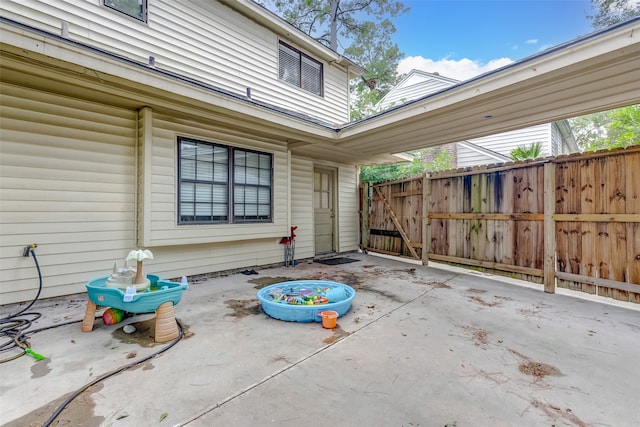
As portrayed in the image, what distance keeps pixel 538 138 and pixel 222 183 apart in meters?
10.7

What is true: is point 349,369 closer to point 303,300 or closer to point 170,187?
point 303,300

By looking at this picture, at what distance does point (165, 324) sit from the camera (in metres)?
2.44

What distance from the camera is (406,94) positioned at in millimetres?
12773

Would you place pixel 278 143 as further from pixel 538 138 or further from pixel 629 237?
pixel 538 138

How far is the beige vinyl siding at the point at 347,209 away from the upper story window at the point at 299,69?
2212 millimetres

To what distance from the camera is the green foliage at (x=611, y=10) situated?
1008 centimetres

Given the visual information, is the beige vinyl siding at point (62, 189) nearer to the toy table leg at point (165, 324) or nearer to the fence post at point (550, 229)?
the toy table leg at point (165, 324)


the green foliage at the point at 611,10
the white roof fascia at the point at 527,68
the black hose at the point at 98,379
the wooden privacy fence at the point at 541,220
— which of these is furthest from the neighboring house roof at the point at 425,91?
the black hose at the point at 98,379

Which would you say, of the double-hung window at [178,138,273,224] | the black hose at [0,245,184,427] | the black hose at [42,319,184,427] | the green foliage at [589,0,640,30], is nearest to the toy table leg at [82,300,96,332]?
the black hose at [0,245,184,427]

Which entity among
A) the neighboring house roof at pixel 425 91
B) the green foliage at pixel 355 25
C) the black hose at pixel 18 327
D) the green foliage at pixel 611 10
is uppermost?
the green foliage at pixel 355 25

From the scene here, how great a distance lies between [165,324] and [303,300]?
4.44 feet

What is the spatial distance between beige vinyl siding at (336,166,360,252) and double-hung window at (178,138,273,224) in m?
2.57

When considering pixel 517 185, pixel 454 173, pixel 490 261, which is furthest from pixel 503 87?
pixel 490 261

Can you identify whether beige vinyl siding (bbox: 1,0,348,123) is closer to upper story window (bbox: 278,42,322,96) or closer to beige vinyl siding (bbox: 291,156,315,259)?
upper story window (bbox: 278,42,322,96)
